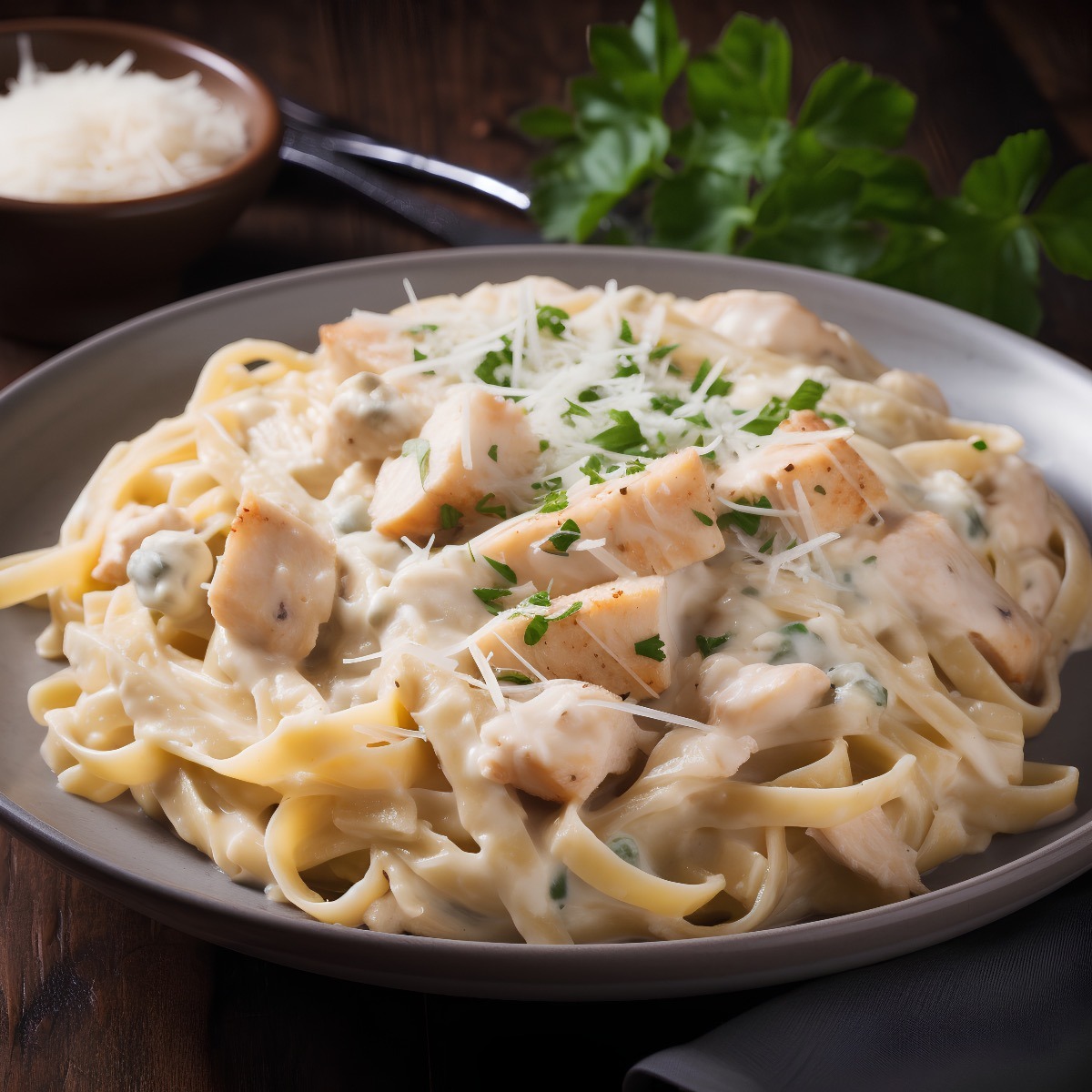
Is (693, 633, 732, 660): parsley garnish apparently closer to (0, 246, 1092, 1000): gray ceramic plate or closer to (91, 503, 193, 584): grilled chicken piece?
(0, 246, 1092, 1000): gray ceramic plate

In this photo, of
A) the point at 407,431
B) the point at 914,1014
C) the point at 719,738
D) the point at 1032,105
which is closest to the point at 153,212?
the point at 407,431

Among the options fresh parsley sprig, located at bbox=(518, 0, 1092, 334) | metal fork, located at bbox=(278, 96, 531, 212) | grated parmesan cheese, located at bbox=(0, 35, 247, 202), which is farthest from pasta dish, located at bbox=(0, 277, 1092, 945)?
metal fork, located at bbox=(278, 96, 531, 212)

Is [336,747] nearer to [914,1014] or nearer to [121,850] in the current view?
[121,850]

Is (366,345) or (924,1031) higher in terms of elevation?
(366,345)

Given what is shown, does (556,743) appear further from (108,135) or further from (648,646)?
(108,135)

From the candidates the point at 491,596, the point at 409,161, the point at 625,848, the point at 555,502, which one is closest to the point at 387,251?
the point at 409,161

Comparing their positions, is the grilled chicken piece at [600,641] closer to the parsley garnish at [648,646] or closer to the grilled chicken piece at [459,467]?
the parsley garnish at [648,646]
